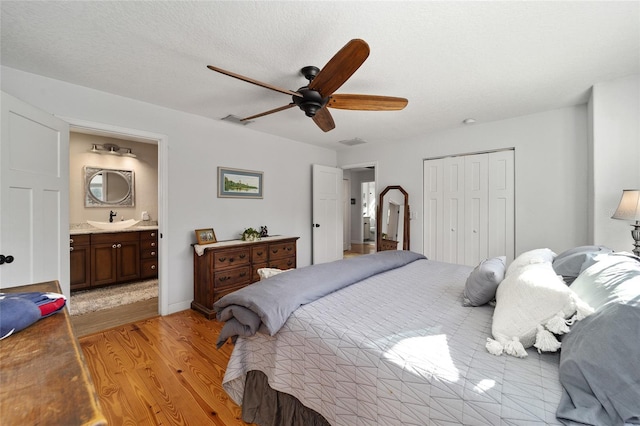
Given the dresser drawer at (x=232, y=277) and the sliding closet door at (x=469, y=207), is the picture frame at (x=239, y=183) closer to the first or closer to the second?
the dresser drawer at (x=232, y=277)

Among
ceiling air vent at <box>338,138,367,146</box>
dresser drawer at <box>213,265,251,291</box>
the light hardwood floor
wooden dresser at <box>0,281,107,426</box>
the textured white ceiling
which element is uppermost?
ceiling air vent at <box>338,138,367,146</box>

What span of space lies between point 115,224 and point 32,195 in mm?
2673

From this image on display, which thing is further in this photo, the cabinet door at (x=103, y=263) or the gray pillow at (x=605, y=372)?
the cabinet door at (x=103, y=263)

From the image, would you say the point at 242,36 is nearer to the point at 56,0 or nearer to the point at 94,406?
the point at 56,0

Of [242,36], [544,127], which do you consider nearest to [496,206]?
[544,127]

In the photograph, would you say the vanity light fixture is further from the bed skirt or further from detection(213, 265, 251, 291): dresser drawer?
the bed skirt

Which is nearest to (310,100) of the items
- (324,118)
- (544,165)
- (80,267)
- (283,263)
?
(324,118)

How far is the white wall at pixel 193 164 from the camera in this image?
8.39ft

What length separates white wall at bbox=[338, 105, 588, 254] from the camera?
3.06 metres

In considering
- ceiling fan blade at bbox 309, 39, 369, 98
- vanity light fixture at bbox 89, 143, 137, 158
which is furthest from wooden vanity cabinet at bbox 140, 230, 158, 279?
ceiling fan blade at bbox 309, 39, 369, 98

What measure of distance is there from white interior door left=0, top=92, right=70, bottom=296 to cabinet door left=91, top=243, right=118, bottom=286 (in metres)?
1.64

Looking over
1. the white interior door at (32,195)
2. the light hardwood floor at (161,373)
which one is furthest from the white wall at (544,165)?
the white interior door at (32,195)

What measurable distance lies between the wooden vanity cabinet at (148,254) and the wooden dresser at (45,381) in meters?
3.98

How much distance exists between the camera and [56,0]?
4.99 feet
